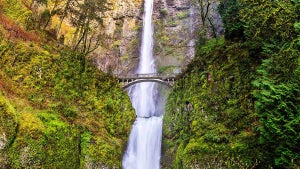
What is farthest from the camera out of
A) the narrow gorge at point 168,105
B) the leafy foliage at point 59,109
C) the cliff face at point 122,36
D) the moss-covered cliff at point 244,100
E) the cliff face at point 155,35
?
the cliff face at point 122,36

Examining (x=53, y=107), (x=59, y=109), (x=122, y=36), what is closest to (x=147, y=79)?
(x=122, y=36)

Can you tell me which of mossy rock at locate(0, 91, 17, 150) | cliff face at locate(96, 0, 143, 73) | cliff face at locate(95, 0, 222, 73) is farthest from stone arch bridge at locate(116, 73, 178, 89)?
mossy rock at locate(0, 91, 17, 150)

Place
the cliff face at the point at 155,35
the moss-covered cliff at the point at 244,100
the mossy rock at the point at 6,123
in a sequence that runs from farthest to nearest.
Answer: the cliff face at the point at 155,35 < the mossy rock at the point at 6,123 < the moss-covered cliff at the point at 244,100

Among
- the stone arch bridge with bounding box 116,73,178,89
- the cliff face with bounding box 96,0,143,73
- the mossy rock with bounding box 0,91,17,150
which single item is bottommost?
the mossy rock with bounding box 0,91,17,150

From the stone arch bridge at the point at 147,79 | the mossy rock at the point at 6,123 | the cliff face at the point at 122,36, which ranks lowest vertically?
the mossy rock at the point at 6,123

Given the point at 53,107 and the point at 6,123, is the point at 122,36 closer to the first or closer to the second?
the point at 53,107

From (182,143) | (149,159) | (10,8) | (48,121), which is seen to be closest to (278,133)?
(182,143)

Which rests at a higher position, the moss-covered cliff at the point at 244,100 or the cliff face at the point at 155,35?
the cliff face at the point at 155,35

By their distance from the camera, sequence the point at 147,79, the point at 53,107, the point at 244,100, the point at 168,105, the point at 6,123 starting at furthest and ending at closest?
the point at 147,79 → the point at 168,105 → the point at 53,107 → the point at 244,100 → the point at 6,123

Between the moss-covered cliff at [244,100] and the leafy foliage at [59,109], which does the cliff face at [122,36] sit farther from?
the moss-covered cliff at [244,100]

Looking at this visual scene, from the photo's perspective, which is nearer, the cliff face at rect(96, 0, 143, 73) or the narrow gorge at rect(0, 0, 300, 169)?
the narrow gorge at rect(0, 0, 300, 169)

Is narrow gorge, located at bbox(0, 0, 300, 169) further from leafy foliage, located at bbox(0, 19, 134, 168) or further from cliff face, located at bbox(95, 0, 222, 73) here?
cliff face, located at bbox(95, 0, 222, 73)

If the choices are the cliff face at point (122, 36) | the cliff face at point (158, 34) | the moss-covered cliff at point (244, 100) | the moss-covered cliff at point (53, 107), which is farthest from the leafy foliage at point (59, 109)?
the cliff face at point (122, 36)

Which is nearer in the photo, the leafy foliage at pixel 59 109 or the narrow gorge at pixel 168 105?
the narrow gorge at pixel 168 105
